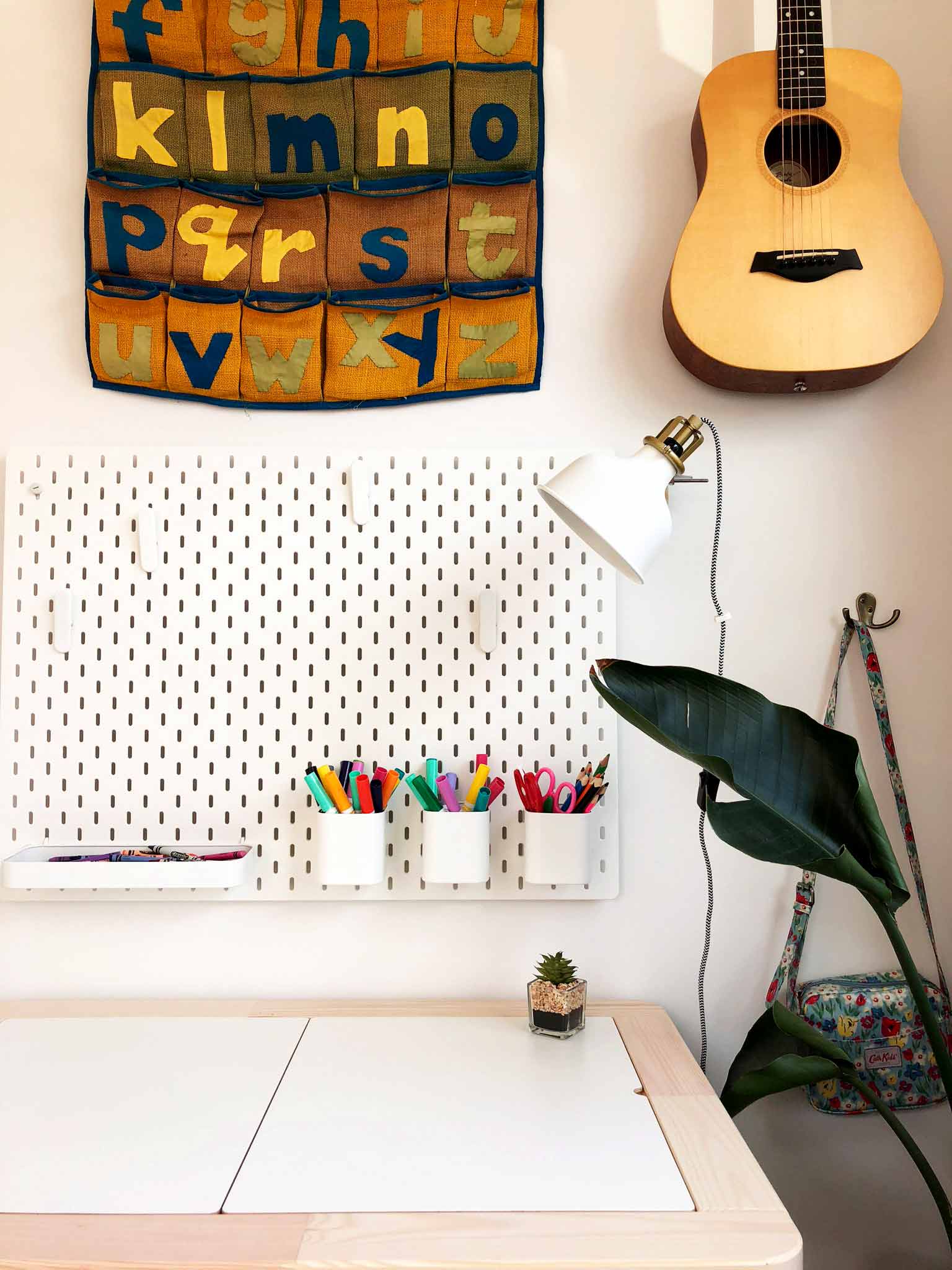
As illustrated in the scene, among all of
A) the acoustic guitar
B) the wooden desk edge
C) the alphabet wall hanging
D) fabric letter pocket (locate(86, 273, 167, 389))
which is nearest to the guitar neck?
the acoustic guitar

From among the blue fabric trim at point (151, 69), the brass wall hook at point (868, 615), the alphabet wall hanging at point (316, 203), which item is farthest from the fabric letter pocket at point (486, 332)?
the brass wall hook at point (868, 615)

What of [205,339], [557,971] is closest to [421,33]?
[205,339]

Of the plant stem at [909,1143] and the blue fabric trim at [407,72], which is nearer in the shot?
the plant stem at [909,1143]

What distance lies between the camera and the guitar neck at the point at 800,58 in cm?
116

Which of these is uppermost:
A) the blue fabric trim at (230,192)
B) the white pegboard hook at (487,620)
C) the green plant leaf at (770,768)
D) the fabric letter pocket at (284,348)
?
the blue fabric trim at (230,192)

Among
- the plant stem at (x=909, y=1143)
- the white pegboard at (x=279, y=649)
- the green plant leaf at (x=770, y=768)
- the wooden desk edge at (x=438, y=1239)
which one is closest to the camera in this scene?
the wooden desk edge at (x=438, y=1239)

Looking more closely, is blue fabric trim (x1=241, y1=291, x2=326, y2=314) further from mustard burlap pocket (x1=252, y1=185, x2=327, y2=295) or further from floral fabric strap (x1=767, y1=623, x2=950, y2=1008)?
floral fabric strap (x1=767, y1=623, x2=950, y2=1008)

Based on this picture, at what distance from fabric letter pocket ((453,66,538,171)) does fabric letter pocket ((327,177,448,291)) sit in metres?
0.06

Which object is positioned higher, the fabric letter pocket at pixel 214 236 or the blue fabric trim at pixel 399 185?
the blue fabric trim at pixel 399 185

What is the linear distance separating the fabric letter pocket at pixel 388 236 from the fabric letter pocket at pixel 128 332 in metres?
0.25

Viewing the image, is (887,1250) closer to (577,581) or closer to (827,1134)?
(827,1134)

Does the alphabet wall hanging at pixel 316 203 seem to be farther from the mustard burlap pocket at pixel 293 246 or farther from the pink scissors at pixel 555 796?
the pink scissors at pixel 555 796

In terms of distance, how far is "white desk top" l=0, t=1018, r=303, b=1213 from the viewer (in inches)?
28.8

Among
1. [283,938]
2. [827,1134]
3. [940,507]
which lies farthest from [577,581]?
[827,1134]
